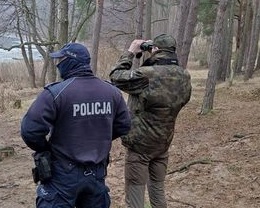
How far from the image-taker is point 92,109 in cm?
317

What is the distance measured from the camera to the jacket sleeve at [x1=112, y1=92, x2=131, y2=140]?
3.45 metres

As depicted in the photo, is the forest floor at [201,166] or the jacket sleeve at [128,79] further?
the forest floor at [201,166]

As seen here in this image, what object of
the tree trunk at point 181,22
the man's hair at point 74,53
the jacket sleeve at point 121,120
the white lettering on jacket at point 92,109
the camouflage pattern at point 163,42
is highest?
the tree trunk at point 181,22

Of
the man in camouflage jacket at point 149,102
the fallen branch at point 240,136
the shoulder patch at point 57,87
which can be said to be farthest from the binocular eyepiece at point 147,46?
the fallen branch at point 240,136

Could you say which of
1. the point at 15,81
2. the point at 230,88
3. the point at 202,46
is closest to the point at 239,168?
the point at 230,88

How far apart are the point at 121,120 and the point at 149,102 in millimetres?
590

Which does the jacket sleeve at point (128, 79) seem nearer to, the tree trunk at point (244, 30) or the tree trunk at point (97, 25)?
the tree trunk at point (97, 25)

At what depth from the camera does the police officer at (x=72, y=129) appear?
3.04 meters

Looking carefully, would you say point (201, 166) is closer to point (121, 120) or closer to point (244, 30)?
point (121, 120)

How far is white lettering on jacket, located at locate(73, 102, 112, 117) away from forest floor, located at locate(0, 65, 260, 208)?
8.10 ft

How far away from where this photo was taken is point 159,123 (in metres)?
4.17

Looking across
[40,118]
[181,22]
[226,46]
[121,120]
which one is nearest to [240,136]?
[181,22]

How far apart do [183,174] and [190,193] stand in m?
0.77

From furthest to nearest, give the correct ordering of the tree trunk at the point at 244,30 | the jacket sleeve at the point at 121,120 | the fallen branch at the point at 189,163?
the tree trunk at the point at 244,30, the fallen branch at the point at 189,163, the jacket sleeve at the point at 121,120
